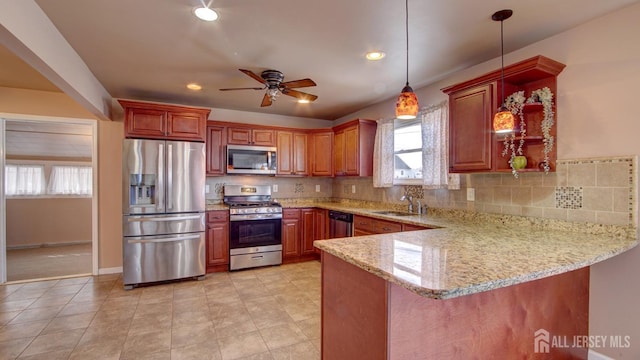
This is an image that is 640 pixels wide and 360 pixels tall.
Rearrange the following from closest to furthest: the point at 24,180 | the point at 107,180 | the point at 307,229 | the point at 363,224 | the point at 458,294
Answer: the point at 458,294, the point at 363,224, the point at 107,180, the point at 307,229, the point at 24,180

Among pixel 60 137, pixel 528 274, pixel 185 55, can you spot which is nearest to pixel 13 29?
pixel 185 55

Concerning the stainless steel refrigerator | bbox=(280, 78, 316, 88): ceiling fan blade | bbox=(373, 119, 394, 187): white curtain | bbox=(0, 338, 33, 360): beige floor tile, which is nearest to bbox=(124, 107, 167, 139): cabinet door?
the stainless steel refrigerator

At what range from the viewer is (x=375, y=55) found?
273 cm

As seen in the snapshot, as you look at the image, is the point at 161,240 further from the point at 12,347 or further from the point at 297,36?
the point at 297,36

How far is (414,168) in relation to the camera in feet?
12.6

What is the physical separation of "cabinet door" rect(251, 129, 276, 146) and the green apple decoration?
3.41m

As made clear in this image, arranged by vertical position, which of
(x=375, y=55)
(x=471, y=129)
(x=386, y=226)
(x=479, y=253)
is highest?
(x=375, y=55)

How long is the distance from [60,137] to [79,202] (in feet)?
4.40

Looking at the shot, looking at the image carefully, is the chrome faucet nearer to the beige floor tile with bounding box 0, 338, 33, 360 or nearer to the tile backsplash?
the tile backsplash

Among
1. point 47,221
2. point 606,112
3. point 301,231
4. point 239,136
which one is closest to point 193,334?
point 301,231

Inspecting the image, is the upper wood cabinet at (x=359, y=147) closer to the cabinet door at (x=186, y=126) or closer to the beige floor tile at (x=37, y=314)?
the cabinet door at (x=186, y=126)

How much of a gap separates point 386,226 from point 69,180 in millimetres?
6499

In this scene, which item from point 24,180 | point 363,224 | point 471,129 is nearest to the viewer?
point 471,129

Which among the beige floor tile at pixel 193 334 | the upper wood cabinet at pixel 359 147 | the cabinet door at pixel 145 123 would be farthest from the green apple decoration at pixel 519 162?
the cabinet door at pixel 145 123
